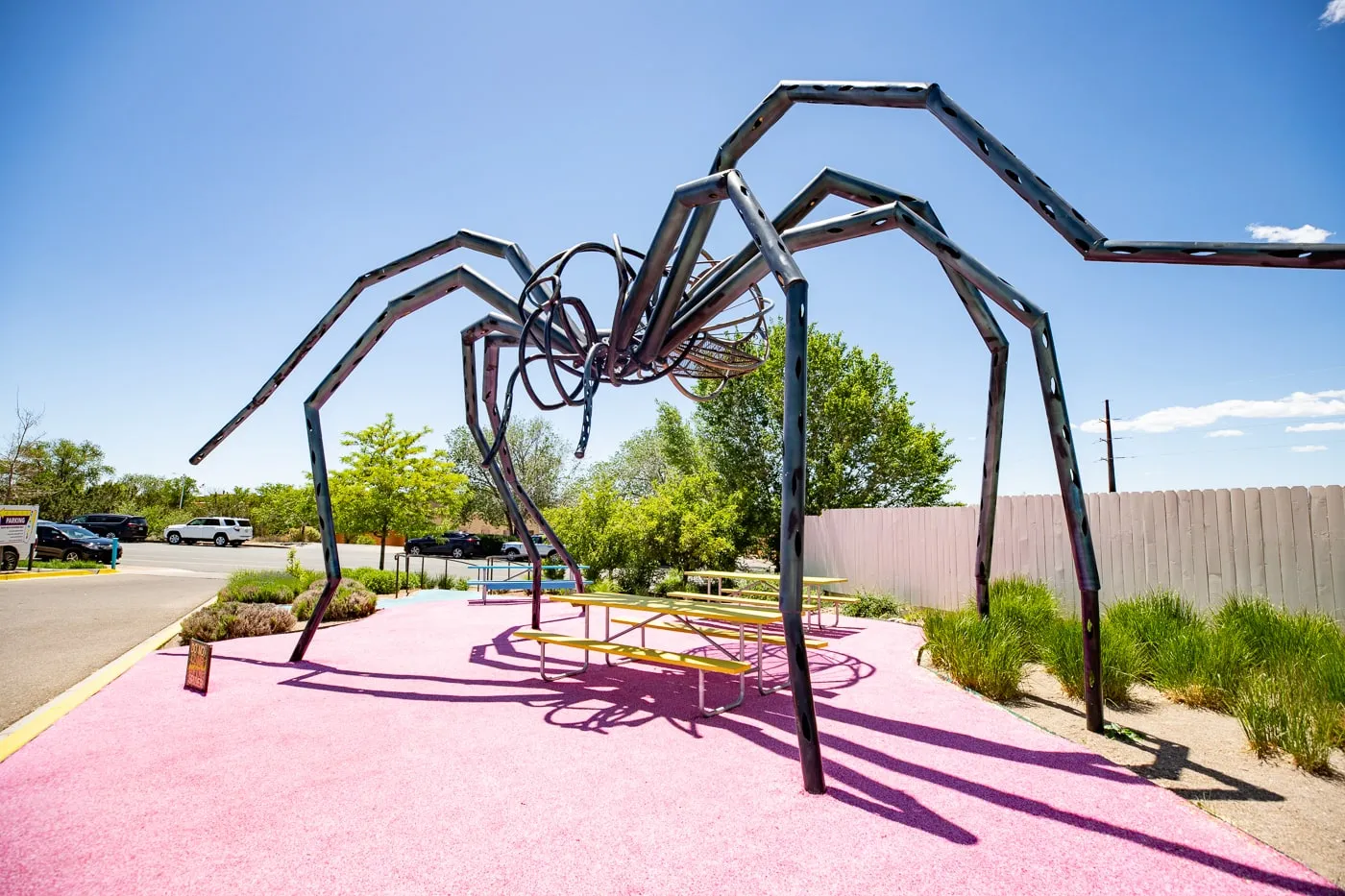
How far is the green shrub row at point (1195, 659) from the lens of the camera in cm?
410

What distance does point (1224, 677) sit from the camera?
5.14m

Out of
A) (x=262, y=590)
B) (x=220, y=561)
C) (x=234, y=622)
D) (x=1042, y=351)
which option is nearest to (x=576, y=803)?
(x=1042, y=351)

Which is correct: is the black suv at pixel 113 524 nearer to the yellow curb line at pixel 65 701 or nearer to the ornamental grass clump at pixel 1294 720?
the yellow curb line at pixel 65 701

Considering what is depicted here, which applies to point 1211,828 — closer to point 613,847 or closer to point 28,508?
point 613,847

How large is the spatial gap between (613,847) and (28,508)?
2149 centimetres

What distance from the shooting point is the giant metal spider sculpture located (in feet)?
11.4

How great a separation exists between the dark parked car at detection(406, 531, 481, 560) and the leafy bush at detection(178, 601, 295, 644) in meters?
24.3

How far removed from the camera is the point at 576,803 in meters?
3.43

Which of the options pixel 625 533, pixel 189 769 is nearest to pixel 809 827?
pixel 189 769

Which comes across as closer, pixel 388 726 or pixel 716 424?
pixel 388 726

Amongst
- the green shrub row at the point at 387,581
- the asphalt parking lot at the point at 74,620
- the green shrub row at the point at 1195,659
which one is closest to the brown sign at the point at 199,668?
the asphalt parking lot at the point at 74,620

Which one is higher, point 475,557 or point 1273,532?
point 1273,532

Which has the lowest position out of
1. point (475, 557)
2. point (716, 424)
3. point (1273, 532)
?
point (475, 557)

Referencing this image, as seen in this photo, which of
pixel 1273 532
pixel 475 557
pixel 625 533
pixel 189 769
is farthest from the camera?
pixel 475 557
